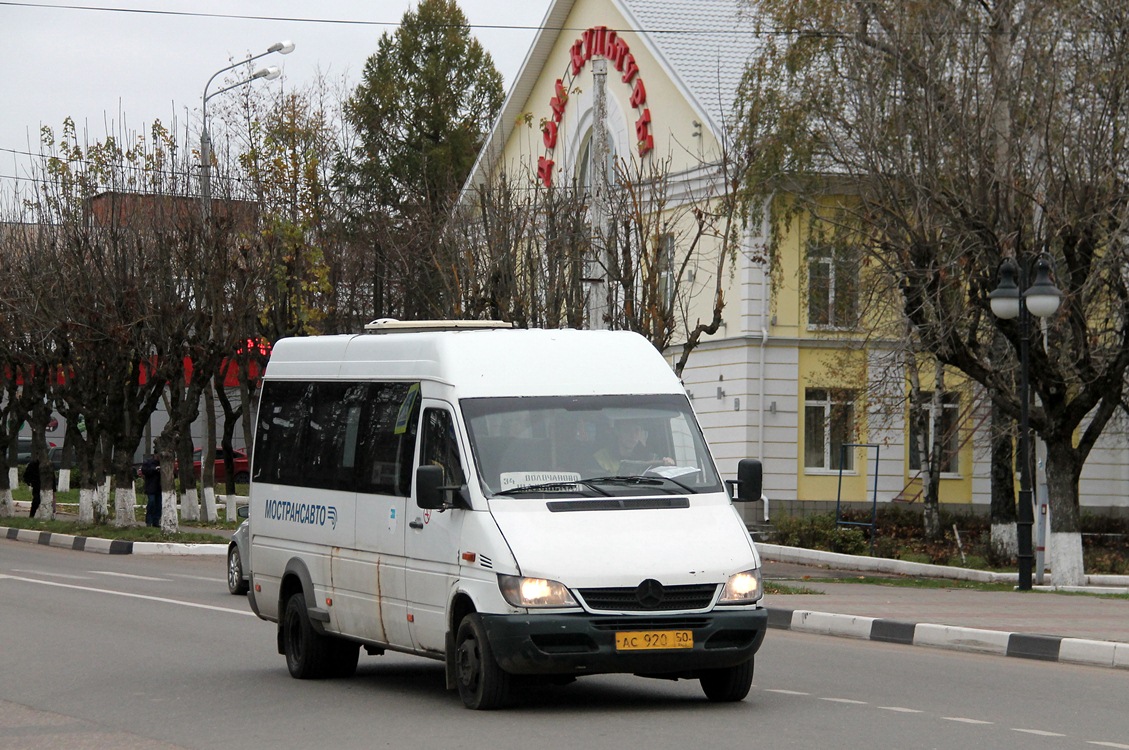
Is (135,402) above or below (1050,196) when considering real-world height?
below

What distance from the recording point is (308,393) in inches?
538

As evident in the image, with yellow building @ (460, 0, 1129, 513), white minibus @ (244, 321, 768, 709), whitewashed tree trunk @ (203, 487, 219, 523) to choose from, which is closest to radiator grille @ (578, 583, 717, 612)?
white minibus @ (244, 321, 768, 709)

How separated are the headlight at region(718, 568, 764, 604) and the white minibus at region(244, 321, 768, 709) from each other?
1cm

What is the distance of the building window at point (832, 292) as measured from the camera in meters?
34.2

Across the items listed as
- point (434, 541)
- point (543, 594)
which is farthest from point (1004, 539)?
point (543, 594)

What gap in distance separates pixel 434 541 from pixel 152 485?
92.0 feet

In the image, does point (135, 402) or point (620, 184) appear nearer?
point (620, 184)

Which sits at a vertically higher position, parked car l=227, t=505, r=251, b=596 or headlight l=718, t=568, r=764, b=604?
headlight l=718, t=568, r=764, b=604

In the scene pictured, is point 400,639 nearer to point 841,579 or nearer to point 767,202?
point 841,579

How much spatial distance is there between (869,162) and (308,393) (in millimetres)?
12629

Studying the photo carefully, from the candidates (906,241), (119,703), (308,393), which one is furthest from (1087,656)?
(906,241)

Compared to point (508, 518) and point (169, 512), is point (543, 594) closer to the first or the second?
point (508, 518)

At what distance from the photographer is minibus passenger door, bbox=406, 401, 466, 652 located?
1098 centimetres

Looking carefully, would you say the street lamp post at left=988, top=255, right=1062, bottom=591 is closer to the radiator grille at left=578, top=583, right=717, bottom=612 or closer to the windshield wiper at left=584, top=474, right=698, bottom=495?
the windshield wiper at left=584, top=474, right=698, bottom=495
